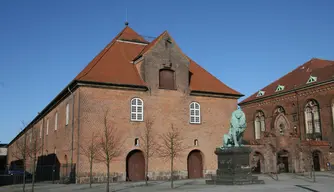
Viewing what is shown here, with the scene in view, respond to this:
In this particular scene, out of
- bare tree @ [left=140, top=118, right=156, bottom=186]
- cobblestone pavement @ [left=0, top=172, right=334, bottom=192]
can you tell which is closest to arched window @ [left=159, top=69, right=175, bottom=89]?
bare tree @ [left=140, top=118, right=156, bottom=186]

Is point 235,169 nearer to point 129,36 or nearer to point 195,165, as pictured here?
point 195,165

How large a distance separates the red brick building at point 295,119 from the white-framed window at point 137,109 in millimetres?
16412

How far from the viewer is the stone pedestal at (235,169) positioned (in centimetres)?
2072

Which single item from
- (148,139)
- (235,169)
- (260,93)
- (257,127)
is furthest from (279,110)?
(235,169)

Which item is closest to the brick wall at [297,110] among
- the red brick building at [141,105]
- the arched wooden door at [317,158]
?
the arched wooden door at [317,158]

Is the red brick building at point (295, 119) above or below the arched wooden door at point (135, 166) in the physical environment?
above

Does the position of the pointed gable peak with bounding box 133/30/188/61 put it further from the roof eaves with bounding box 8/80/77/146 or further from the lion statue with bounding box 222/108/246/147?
the lion statue with bounding box 222/108/246/147

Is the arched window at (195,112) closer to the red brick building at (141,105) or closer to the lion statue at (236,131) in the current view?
the red brick building at (141,105)

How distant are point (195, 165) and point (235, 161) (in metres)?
12.0

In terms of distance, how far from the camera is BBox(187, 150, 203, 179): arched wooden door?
32.4 meters

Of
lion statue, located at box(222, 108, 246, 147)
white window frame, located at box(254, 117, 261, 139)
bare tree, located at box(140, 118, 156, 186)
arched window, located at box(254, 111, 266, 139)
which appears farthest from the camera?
white window frame, located at box(254, 117, 261, 139)

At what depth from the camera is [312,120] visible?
161 feet

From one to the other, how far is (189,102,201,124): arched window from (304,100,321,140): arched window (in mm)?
22406

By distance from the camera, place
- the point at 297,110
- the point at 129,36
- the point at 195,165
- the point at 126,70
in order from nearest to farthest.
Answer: the point at 126,70
the point at 195,165
the point at 129,36
the point at 297,110
